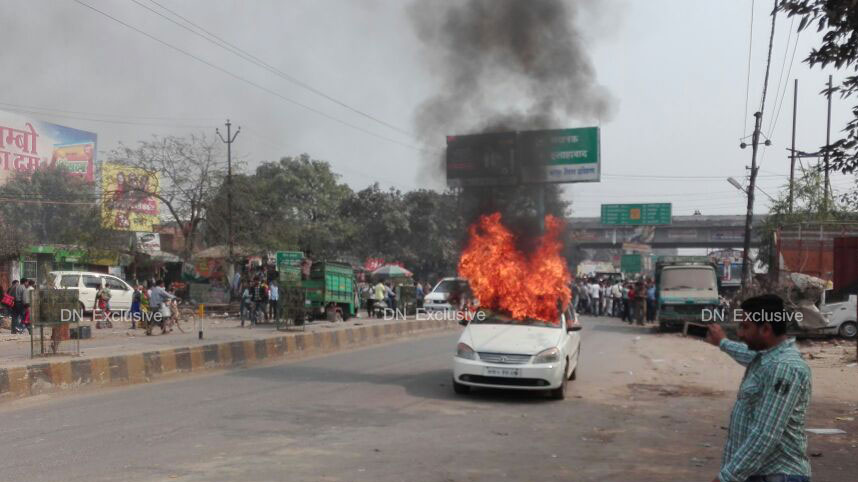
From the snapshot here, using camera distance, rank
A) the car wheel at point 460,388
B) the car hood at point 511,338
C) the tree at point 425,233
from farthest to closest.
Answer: the tree at point 425,233
the car wheel at point 460,388
the car hood at point 511,338

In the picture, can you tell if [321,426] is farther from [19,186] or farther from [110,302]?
[19,186]

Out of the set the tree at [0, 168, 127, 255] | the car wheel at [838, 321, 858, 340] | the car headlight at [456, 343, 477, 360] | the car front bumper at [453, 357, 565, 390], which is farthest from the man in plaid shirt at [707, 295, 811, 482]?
the tree at [0, 168, 127, 255]

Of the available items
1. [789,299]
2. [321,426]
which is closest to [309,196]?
[789,299]

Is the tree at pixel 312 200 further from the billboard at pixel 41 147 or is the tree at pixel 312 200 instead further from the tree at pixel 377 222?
the billboard at pixel 41 147

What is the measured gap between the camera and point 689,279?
25.7 m

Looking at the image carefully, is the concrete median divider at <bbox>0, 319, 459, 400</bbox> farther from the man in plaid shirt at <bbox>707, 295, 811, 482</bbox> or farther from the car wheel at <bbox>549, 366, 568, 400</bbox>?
the man in plaid shirt at <bbox>707, 295, 811, 482</bbox>

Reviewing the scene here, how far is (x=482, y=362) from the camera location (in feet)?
35.3

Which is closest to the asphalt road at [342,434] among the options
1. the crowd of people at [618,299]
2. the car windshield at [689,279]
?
the car windshield at [689,279]

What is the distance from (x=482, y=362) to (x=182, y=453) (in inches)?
190

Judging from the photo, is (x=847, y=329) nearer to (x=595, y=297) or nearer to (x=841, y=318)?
(x=841, y=318)

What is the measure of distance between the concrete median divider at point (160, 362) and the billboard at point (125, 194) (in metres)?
17.1

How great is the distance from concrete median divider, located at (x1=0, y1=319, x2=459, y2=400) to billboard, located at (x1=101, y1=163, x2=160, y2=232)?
56.1ft

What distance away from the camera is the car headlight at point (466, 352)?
35.7 ft

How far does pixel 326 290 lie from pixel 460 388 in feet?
49.9
